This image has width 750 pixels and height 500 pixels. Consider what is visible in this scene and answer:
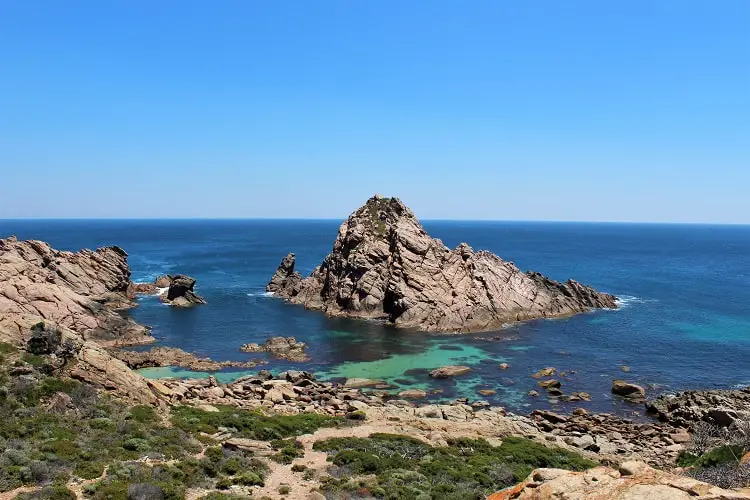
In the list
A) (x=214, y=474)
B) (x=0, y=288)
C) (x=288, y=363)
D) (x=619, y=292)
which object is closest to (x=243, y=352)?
(x=288, y=363)

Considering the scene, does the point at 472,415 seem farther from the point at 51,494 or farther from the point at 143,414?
the point at 51,494

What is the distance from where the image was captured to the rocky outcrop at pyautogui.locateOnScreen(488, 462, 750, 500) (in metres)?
12.0

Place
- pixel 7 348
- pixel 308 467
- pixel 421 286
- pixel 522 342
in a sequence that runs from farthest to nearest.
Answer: pixel 421 286 < pixel 522 342 < pixel 7 348 < pixel 308 467

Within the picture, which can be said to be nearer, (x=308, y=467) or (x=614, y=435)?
(x=308, y=467)

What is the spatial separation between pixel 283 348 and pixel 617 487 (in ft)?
213

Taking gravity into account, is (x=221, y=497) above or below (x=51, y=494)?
below

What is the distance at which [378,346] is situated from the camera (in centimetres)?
7838

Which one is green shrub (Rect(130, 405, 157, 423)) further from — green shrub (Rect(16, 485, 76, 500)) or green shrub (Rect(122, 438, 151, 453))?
green shrub (Rect(16, 485, 76, 500))

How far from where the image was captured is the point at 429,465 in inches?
1233

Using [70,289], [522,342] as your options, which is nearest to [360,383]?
[522,342]

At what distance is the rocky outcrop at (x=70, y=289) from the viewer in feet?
224

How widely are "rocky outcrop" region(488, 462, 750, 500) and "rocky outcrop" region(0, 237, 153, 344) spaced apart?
41062 mm

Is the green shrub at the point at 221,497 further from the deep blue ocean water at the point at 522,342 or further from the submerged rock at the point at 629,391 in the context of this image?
the submerged rock at the point at 629,391

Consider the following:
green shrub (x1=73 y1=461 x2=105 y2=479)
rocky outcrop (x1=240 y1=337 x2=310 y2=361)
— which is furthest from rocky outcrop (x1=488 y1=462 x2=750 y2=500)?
rocky outcrop (x1=240 y1=337 x2=310 y2=361)
